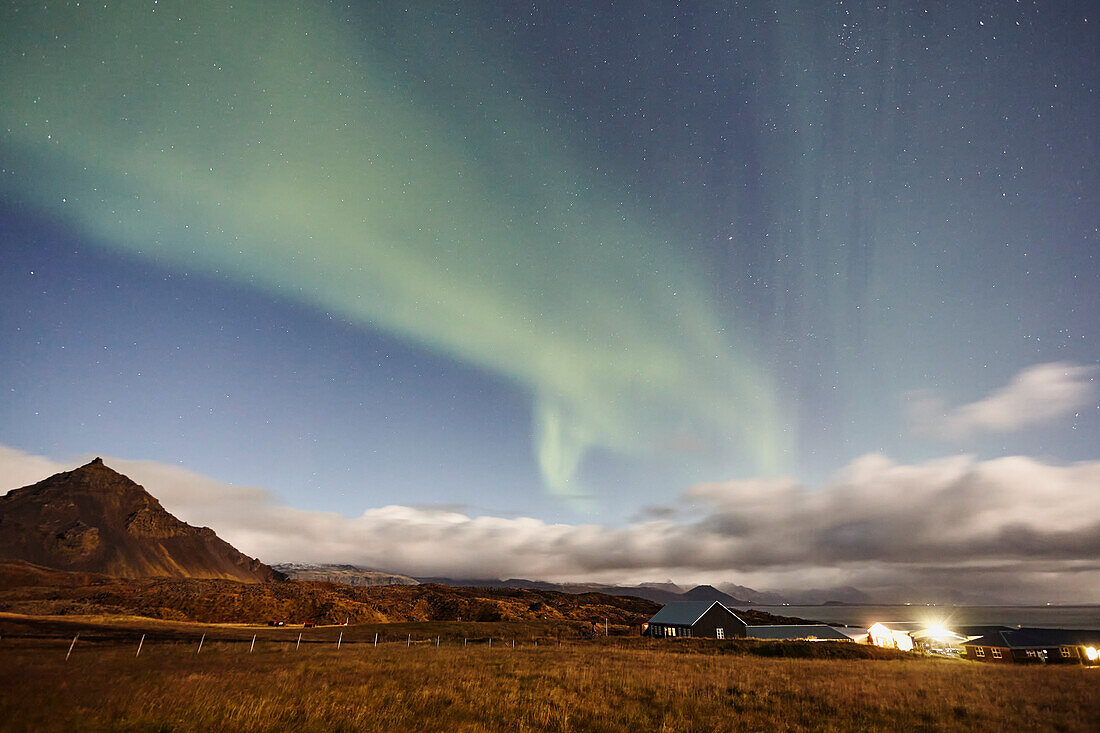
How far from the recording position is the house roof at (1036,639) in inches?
2778

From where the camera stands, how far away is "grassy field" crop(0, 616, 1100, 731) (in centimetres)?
1238

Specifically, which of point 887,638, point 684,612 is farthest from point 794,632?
point 684,612

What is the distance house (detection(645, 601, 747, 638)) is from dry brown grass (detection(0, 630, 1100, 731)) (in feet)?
152

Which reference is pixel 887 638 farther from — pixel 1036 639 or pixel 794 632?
pixel 1036 639

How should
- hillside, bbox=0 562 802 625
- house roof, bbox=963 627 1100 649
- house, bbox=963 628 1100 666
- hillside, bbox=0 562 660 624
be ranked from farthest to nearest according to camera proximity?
1. hillside, bbox=0 562 660 624
2. hillside, bbox=0 562 802 625
3. house roof, bbox=963 627 1100 649
4. house, bbox=963 628 1100 666

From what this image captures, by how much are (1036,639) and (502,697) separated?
92.6m

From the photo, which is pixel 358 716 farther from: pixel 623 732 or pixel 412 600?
pixel 412 600

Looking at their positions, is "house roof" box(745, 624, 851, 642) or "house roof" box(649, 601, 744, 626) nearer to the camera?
"house roof" box(649, 601, 744, 626)

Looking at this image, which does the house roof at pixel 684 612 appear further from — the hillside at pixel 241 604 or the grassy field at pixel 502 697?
the grassy field at pixel 502 697

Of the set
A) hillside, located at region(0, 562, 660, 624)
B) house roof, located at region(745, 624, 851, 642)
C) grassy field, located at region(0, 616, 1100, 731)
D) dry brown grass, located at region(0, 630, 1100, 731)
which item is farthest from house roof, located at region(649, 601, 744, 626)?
dry brown grass, located at region(0, 630, 1100, 731)

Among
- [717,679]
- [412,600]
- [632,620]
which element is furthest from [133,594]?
[717,679]

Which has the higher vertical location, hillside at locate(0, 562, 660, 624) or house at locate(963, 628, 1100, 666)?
house at locate(963, 628, 1100, 666)

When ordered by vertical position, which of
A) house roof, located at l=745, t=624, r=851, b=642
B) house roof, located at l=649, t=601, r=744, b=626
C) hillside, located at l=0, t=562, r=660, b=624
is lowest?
hillside, located at l=0, t=562, r=660, b=624

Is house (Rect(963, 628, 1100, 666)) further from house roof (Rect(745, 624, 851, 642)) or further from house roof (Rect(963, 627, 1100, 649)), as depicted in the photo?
house roof (Rect(745, 624, 851, 642))
